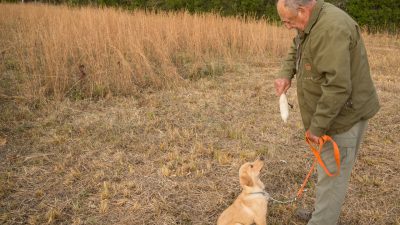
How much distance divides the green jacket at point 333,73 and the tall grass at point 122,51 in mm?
4167

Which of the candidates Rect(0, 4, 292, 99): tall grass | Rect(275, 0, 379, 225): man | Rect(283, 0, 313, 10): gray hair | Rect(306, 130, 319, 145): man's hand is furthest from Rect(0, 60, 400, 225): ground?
Rect(283, 0, 313, 10): gray hair

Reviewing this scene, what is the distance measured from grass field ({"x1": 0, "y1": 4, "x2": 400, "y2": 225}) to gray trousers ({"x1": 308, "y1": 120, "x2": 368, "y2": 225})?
0.68 metres

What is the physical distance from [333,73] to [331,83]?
59 mm

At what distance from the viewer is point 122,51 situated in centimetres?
715

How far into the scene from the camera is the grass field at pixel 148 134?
3543 mm

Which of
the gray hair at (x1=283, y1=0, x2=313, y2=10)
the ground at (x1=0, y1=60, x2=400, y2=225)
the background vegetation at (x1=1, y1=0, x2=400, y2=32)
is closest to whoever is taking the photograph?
the gray hair at (x1=283, y1=0, x2=313, y2=10)

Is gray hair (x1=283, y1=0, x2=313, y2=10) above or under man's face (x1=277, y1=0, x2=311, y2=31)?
above

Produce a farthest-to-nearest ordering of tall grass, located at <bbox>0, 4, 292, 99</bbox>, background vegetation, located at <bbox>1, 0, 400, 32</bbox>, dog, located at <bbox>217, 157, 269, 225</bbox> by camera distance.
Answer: background vegetation, located at <bbox>1, 0, 400, 32</bbox> → tall grass, located at <bbox>0, 4, 292, 99</bbox> → dog, located at <bbox>217, 157, 269, 225</bbox>

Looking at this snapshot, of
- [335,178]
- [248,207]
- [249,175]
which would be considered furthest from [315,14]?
[248,207]

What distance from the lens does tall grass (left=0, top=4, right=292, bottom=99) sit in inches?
243

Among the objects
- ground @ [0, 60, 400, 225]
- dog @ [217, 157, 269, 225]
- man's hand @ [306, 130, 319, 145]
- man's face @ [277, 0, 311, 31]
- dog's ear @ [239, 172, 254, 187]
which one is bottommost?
ground @ [0, 60, 400, 225]

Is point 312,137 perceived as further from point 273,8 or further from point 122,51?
point 273,8

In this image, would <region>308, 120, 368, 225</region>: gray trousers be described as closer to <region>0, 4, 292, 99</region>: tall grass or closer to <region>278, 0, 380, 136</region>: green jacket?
<region>278, 0, 380, 136</region>: green jacket

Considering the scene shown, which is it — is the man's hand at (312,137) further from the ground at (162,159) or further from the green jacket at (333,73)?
the ground at (162,159)
